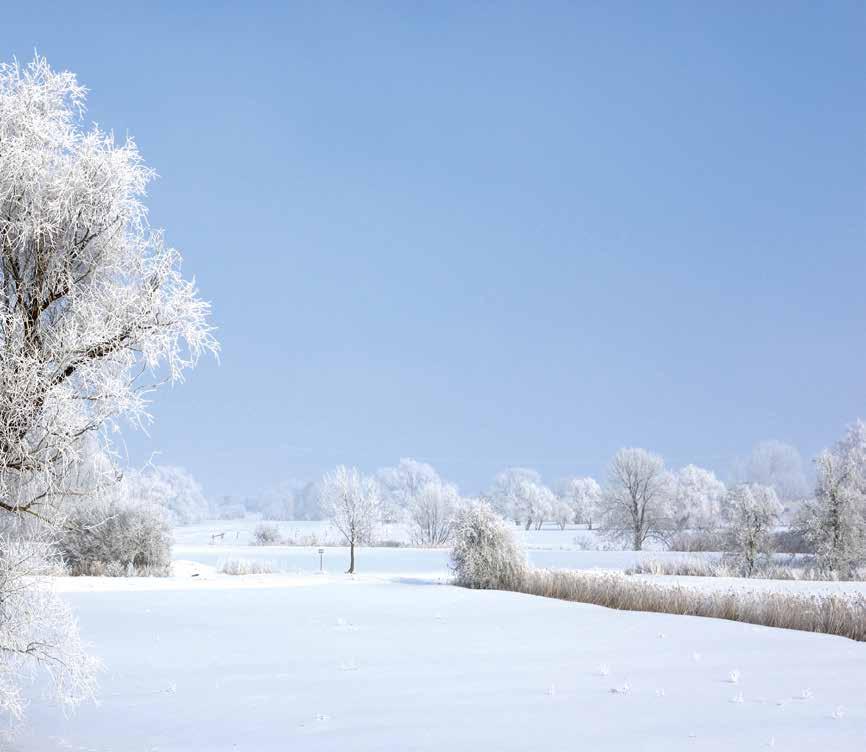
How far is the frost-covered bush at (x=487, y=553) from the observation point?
26281mm

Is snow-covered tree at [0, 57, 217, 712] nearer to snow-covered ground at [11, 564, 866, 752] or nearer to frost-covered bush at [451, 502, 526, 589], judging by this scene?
snow-covered ground at [11, 564, 866, 752]

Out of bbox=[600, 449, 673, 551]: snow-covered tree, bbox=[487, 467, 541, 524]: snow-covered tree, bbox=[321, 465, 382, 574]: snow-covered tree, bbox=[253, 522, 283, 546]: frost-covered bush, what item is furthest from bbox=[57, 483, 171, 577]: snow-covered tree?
bbox=[487, 467, 541, 524]: snow-covered tree

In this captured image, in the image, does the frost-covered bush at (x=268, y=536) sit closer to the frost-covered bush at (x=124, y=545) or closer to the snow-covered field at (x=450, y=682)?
the frost-covered bush at (x=124, y=545)

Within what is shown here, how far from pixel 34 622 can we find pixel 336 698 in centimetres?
337

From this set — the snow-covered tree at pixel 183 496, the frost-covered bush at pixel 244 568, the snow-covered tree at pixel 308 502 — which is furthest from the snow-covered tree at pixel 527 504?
the frost-covered bush at pixel 244 568

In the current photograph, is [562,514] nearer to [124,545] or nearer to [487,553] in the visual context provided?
[124,545]

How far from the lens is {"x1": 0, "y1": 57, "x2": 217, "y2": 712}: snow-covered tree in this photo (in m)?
6.85

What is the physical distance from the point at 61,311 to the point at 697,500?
75.6 meters

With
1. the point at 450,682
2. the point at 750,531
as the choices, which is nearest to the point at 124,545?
the point at 450,682

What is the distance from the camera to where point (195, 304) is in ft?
24.2

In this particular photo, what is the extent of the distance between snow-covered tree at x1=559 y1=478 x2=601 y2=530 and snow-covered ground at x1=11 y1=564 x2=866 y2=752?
79.2 m

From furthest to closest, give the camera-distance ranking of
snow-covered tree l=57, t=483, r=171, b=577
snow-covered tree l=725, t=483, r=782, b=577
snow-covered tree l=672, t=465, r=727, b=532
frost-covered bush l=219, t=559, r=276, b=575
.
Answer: snow-covered tree l=672, t=465, r=727, b=532
snow-covered tree l=725, t=483, r=782, b=577
frost-covered bush l=219, t=559, r=276, b=575
snow-covered tree l=57, t=483, r=171, b=577

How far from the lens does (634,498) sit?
60.1 m

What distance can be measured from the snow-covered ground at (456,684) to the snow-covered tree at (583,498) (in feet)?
260
